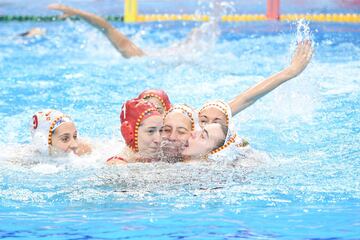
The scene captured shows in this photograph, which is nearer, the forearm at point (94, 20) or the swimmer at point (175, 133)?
the swimmer at point (175, 133)

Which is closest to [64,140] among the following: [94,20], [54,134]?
A: [54,134]

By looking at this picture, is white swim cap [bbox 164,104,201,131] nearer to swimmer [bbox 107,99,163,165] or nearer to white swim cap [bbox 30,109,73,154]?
swimmer [bbox 107,99,163,165]

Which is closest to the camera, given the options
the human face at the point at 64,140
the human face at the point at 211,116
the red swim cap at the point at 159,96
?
the human face at the point at 211,116

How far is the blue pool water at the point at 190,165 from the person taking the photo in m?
4.18

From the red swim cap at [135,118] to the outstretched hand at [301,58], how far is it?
0.96 meters

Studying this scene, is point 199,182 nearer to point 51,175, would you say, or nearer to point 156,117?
point 156,117

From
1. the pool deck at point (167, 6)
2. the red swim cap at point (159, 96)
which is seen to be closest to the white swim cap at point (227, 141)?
the red swim cap at point (159, 96)

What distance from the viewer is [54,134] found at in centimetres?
529

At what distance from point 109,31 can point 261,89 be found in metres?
3.36

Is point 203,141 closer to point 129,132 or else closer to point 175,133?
point 175,133

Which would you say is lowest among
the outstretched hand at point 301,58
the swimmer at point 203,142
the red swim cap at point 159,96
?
the swimmer at point 203,142

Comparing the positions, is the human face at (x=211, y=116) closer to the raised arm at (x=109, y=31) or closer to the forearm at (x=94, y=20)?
the raised arm at (x=109, y=31)

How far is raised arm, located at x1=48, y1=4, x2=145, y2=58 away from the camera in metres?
7.72

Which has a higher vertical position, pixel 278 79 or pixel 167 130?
pixel 278 79
